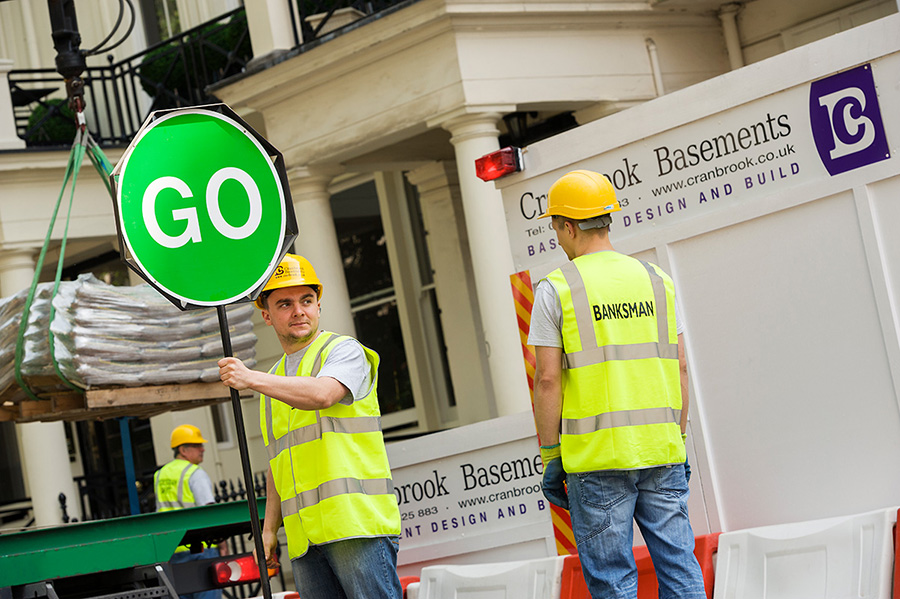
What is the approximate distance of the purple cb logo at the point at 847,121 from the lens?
4984 millimetres

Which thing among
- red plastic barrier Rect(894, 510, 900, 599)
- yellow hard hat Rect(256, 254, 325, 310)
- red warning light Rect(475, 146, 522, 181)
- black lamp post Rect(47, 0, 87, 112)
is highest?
black lamp post Rect(47, 0, 87, 112)

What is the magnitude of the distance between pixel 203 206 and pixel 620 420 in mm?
1691

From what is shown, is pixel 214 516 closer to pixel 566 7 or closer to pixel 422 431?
pixel 566 7

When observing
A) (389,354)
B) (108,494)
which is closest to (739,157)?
(389,354)

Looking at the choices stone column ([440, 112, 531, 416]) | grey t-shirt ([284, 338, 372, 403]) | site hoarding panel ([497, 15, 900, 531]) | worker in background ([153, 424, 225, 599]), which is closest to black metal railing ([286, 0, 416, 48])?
stone column ([440, 112, 531, 416])

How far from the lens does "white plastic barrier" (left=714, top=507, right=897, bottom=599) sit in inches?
188

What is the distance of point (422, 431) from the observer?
46.3 feet

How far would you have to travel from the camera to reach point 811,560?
500 cm

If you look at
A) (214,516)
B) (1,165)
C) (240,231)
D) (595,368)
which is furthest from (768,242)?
(1,165)

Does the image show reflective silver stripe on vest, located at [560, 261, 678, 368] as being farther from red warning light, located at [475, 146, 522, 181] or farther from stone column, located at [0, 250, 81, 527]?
stone column, located at [0, 250, 81, 527]

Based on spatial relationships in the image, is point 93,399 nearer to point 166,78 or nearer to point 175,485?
point 175,485

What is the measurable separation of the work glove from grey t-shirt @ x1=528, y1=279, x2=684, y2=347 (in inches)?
16.3

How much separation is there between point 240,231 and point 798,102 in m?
2.43

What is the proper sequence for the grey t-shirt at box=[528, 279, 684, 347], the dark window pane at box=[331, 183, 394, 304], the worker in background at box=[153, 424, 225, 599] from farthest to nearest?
the dark window pane at box=[331, 183, 394, 304]
the worker in background at box=[153, 424, 225, 599]
the grey t-shirt at box=[528, 279, 684, 347]
